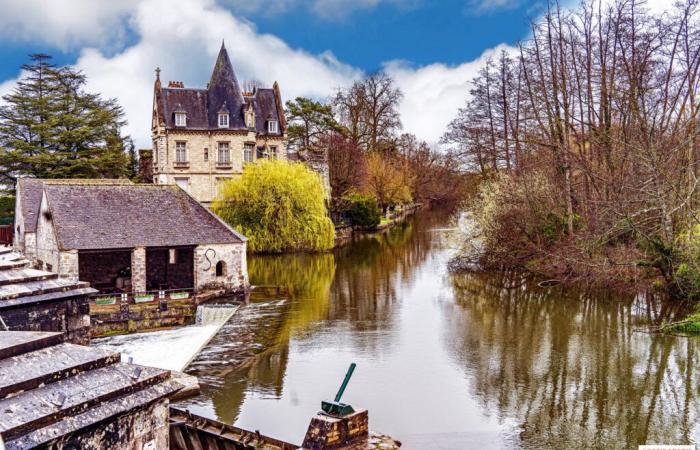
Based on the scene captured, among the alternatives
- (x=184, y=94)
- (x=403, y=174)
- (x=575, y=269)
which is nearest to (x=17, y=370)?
(x=575, y=269)

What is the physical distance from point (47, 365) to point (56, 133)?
151 ft

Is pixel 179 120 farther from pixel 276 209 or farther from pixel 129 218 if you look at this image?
pixel 129 218

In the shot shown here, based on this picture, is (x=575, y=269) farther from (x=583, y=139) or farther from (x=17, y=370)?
(x=17, y=370)

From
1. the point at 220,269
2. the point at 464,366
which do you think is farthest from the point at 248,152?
the point at 464,366

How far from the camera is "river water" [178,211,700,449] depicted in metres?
11.9

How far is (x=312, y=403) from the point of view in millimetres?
13242

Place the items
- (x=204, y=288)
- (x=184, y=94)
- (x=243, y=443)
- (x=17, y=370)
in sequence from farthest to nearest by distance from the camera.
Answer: (x=184, y=94) < (x=204, y=288) < (x=243, y=443) < (x=17, y=370)

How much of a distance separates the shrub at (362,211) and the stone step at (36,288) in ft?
146

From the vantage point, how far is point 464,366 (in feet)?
51.2

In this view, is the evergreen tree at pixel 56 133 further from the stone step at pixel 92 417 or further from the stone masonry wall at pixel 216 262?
the stone step at pixel 92 417

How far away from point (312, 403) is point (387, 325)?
278 inches

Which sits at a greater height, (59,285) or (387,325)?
(59,285)

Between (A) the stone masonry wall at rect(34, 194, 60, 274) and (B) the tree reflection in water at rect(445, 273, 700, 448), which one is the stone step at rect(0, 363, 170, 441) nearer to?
(B) the tree reflection in water at rect(445, 273, 700, 448)

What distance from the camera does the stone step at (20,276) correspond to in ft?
21.9
